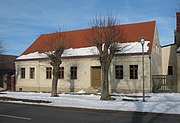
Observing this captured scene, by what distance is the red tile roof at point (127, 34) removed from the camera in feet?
101

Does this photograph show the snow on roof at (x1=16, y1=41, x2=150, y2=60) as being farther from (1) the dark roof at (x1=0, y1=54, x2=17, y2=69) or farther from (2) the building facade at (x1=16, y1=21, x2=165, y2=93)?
(1) the dark roof at (x1=0, y1=54, x2=17, y2=69)

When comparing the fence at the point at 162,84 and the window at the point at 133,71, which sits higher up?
the window at the point at 133,71

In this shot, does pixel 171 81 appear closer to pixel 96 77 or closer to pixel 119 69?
pixel 119 69

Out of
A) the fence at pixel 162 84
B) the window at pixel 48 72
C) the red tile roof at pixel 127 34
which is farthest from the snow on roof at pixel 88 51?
the fence at pixel 162 84

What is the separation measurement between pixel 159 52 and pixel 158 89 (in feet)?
24.1

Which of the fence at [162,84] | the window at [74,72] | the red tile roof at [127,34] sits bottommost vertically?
the fence at [162,84]

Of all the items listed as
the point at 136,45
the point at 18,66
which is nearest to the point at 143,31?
the point at 136,45

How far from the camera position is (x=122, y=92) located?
28922mm

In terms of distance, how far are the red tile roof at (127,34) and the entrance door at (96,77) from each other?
3.21 metres

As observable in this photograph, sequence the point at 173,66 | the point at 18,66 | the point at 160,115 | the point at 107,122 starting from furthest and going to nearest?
the point at 18,66, the point at 173,66, the point at 160,115, the point at 107,122

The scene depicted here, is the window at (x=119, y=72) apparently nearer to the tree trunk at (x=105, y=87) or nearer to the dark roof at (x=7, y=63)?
the tree trunk at (x=105, y=87)

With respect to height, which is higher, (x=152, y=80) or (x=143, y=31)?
(x=143, y=31)

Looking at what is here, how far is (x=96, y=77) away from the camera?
31188 millimetres

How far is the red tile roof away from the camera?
101 ft
